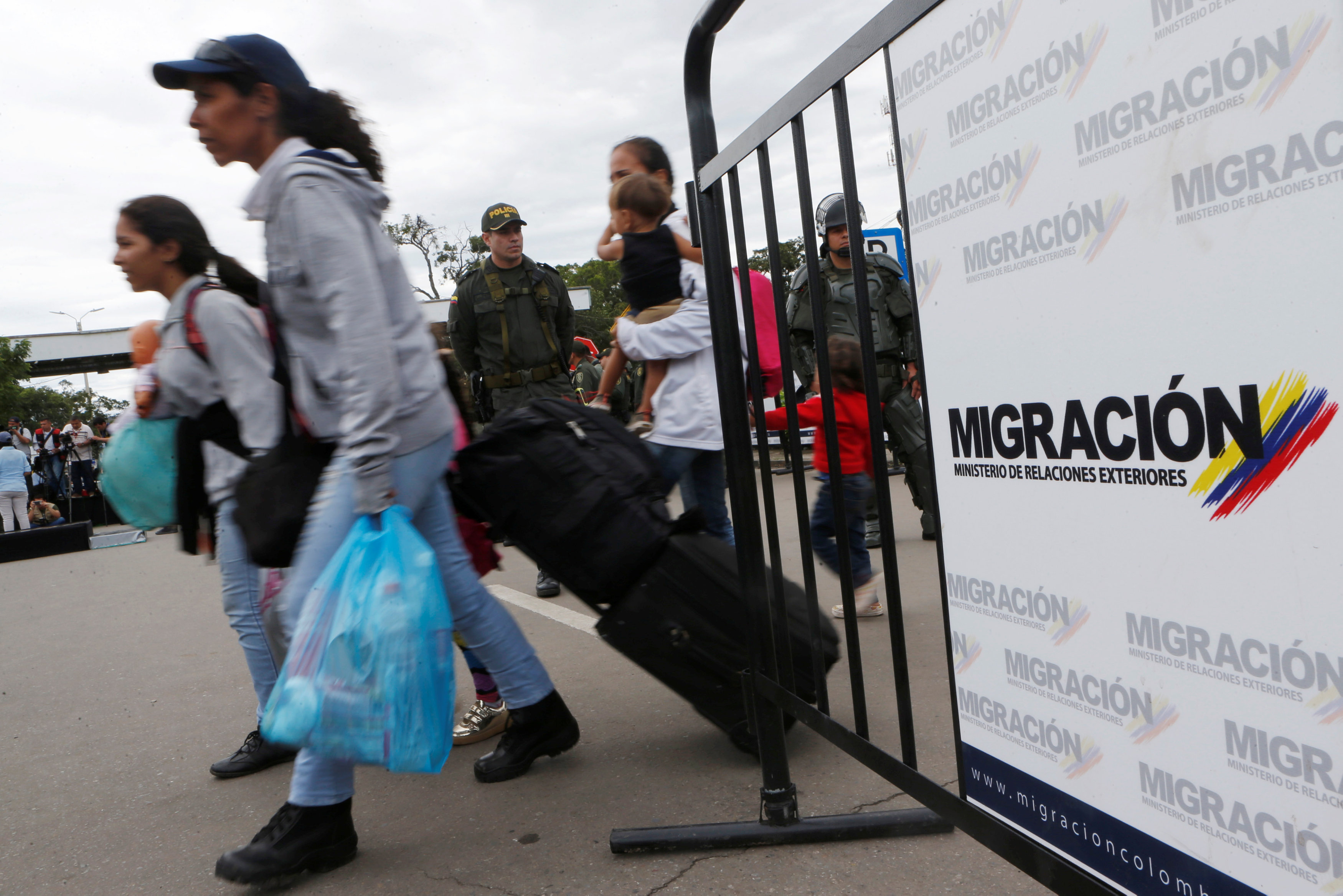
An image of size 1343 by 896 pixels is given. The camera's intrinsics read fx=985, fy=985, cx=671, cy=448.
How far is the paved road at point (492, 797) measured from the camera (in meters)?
2.13

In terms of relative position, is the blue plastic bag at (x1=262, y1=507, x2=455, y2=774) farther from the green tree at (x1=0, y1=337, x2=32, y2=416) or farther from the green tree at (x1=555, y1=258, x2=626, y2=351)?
the green tree at (x1=555, y1=258, x2=626, y2=351)

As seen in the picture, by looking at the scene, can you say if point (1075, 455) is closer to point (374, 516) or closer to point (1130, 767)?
point (1130, 767)

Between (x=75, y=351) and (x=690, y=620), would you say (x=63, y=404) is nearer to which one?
(x=75, y=351)

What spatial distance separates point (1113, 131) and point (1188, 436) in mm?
331

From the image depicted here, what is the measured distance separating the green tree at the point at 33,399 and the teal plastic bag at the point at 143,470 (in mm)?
737

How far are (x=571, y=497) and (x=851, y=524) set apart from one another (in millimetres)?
1355

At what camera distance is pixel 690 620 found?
A: 99.0 inches

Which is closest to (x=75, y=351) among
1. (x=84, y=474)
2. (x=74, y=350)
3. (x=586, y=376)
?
(x=74, y=350)

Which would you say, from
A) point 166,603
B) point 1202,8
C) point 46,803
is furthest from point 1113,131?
point 166,603

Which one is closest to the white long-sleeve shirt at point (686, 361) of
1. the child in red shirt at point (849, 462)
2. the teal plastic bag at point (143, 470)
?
the child in red shirt at point (849, 462)

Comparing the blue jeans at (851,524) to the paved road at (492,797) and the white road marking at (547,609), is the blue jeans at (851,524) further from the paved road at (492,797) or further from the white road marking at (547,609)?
the white road marking at (547,609)

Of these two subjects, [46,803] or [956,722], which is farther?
[46,803]

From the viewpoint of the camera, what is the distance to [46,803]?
2.92 metres

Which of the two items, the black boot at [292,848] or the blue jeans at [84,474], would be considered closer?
the black boot at [292,848]
